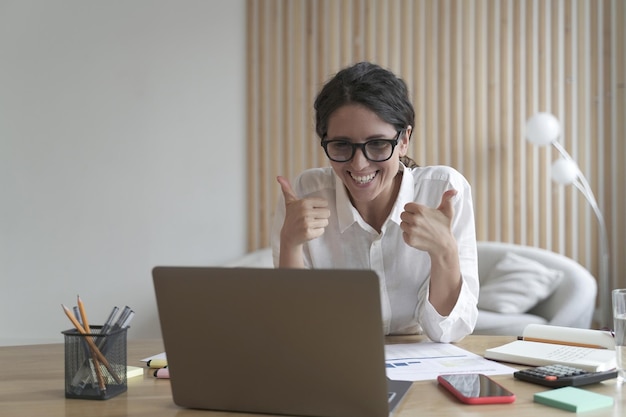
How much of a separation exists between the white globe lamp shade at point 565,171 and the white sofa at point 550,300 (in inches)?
17.7

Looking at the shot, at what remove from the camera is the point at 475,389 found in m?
1.31

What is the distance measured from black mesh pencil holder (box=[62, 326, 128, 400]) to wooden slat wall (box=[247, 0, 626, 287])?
3688 millimetres

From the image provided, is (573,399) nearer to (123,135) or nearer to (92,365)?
(92,365)

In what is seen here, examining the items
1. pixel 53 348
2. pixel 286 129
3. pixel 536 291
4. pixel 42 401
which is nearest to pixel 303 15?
pixel 286 129

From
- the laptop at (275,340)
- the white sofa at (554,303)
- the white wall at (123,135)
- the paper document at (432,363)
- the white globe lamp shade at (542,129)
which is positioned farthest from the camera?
Result: the white wall at (123,135)

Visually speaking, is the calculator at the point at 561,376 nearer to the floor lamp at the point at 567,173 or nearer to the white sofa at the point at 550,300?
the white sofa at the point at 550,300

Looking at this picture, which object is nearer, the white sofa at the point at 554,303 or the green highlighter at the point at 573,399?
the green highlighter at the point at 573,399

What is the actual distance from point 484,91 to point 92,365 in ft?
13.3

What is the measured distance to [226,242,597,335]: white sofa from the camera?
3.96 meters

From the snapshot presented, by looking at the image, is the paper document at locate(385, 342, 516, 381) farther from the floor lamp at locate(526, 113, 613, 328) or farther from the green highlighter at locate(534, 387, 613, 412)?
the floor lamp at locate(526, 113, 613, 328)

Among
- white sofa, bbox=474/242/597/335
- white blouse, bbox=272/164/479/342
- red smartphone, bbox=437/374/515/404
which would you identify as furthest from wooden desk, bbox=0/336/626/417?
white sofa, bbox=474/242/597/335

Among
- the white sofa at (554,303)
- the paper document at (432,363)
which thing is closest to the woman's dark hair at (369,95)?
the paper document at (432,363)

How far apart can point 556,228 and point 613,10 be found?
1458 mm

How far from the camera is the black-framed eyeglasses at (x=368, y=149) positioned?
198cm
